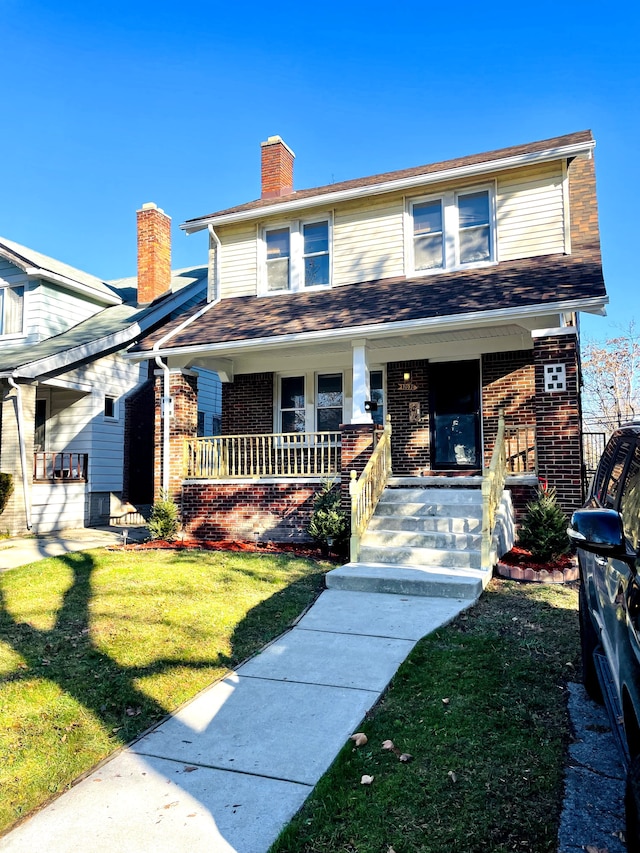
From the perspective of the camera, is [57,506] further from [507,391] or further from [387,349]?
[507,391]

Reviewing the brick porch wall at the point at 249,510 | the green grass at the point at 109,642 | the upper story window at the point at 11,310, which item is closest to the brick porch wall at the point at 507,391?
the brick porch wall at the point at 249,510

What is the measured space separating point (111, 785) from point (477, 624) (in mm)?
3885

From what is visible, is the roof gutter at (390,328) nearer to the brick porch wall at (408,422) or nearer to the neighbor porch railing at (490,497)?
the neighbor porch railing at (490,497)

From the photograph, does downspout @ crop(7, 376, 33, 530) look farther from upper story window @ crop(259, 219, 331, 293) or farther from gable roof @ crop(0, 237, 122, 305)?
upper story window @ crop(259, 219, 331, 293)

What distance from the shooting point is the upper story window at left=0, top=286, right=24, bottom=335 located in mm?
16031

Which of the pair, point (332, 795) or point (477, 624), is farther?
point (477, 624)

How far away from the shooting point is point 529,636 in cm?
563

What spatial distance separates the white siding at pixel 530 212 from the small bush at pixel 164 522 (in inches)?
309

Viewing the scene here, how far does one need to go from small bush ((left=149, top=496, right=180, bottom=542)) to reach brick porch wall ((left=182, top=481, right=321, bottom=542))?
49 centimetres

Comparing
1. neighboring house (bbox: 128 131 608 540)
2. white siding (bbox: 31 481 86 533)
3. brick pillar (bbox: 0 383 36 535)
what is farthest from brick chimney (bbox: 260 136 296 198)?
white siding (bbox: 31 481 86 533)

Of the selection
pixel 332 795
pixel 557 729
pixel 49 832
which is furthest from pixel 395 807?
pixel 49 832

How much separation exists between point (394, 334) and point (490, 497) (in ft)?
11.3

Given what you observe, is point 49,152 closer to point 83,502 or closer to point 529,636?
point 83,502

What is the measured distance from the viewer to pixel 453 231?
11.9 meters
